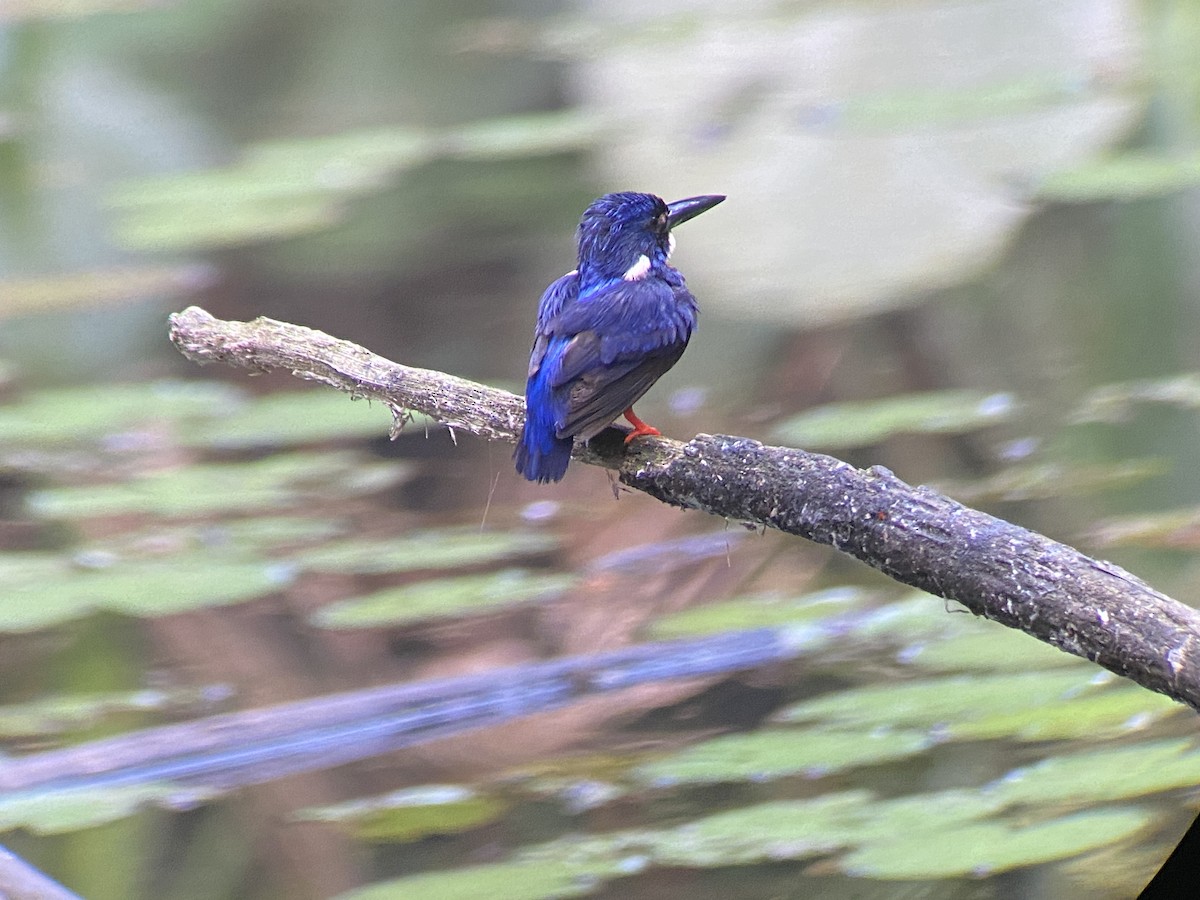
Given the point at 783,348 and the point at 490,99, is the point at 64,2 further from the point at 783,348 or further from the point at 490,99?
the point at 783,348

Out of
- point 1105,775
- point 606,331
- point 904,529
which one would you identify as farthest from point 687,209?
point 1105,775

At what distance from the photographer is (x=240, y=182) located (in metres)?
7.66

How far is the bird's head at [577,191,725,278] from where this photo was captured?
2.53 metres

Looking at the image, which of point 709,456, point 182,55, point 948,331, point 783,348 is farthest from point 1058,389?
point 182,55

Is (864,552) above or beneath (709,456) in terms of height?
beneath

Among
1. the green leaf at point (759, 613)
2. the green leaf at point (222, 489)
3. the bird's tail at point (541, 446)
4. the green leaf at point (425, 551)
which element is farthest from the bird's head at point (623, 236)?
the green leaf at point (222, 489)

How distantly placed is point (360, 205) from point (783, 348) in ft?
10.1

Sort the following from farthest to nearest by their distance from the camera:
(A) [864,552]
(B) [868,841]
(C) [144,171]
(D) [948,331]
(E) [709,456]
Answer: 1. (C) [144,171]
2. (D) [948,331]
3. (B) [868,841]
4. (E) [709,456]
5. (A) [864,552]

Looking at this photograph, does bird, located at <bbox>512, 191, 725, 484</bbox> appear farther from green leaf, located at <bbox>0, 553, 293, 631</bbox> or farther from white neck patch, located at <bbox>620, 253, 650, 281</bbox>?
green leaf, located at <bbox>0, 553, 293, 631</bbox>

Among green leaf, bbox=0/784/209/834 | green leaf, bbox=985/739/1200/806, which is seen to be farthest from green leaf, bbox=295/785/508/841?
green leaf, bbox=985/739/1200/806

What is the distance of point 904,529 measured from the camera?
177cm

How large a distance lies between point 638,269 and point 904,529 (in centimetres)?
88

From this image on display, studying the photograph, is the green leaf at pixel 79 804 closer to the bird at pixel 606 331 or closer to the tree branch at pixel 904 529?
the tree branch at pixel 904 529

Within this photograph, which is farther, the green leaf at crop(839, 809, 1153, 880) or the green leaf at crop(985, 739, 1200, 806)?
the green leaf at crop(985, 739, 1200, 806)
